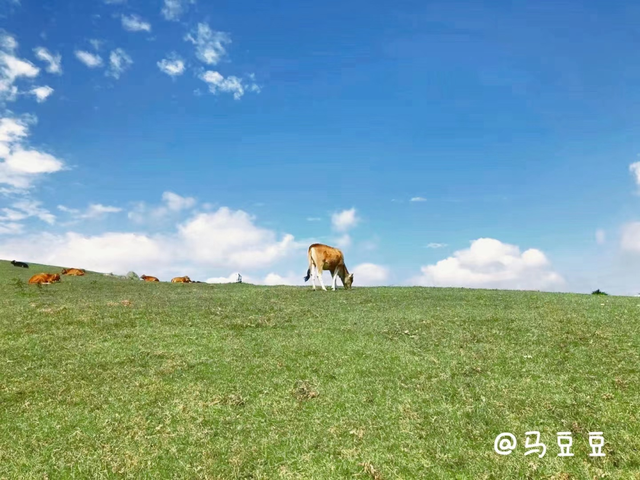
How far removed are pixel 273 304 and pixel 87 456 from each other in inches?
498

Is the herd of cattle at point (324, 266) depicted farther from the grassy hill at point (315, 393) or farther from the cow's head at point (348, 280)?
the grassy hill at point (315, 393)

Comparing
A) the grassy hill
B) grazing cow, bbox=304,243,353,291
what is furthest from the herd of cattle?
the grassy hill

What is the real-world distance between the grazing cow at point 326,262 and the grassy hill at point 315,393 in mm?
11384

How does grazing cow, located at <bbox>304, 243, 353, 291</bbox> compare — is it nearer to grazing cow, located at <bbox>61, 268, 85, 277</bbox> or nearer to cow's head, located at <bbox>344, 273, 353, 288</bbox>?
cow's head, located at <bbox>344, 273, 353, 288</bbox>

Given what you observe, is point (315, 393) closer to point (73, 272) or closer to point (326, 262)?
point (326, 262)

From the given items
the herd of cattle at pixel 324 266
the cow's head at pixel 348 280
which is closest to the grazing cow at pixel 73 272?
the herd of cattle at pixel 324 266

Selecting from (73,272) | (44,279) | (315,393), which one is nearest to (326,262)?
(315,393)

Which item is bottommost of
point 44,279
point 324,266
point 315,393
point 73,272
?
point 315,393

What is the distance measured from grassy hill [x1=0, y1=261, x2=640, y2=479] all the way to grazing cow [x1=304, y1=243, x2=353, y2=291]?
1138cm

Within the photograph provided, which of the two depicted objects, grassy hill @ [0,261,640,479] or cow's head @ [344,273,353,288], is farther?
cow's head @ [344,273,353,288]

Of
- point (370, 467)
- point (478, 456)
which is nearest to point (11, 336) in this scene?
point (370, 467)

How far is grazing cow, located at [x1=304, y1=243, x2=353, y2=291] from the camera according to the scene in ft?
98.4

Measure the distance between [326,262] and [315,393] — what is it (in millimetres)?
19625

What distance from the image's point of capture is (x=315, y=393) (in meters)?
10.9
